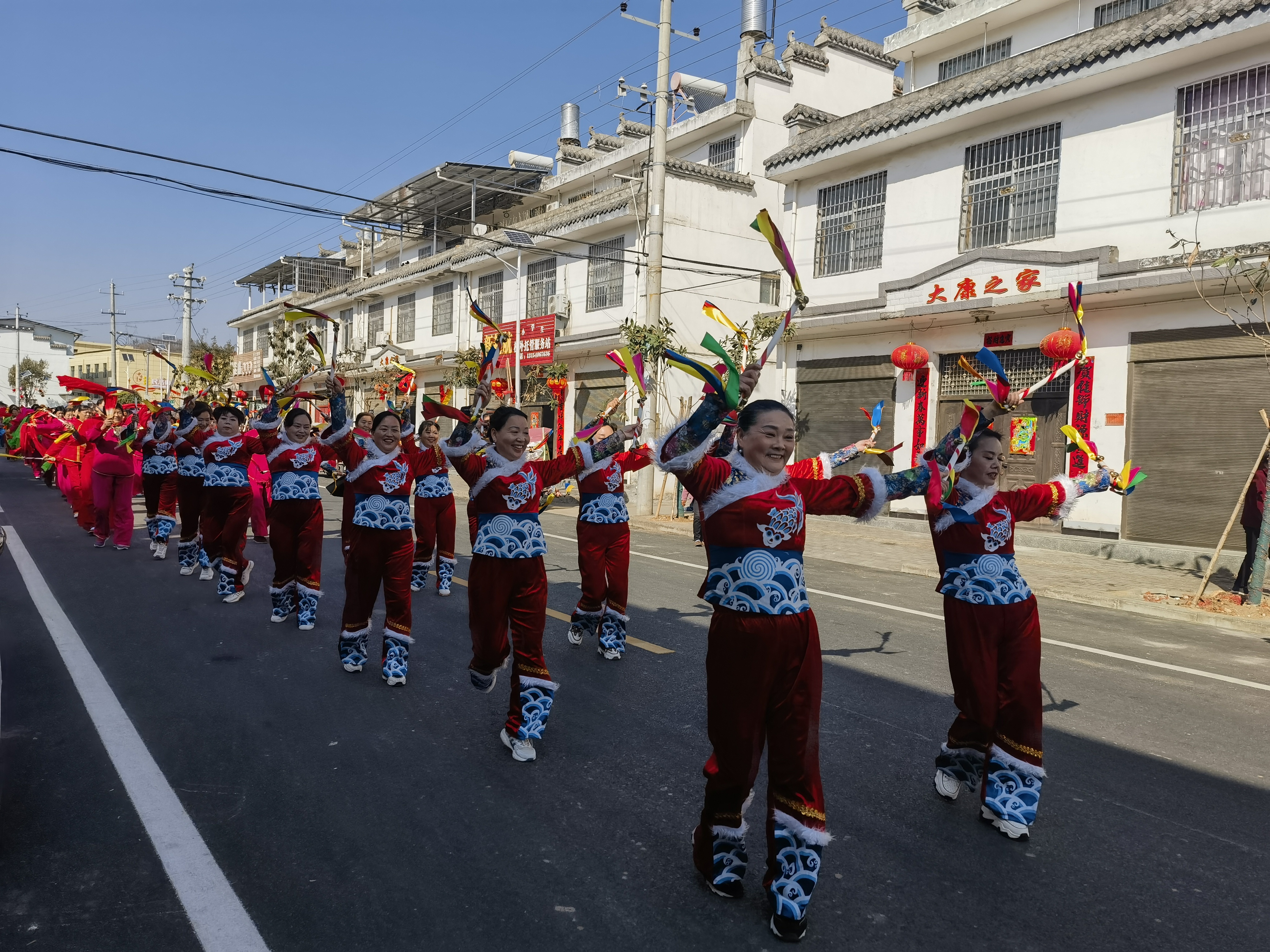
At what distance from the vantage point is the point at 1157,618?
9172mm

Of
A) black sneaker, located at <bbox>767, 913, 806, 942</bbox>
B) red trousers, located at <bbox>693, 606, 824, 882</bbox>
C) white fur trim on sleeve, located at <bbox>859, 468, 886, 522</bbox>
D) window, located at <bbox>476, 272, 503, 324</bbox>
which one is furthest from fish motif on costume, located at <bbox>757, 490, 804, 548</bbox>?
window, located at <bbox>476, 272, 503, 324</bbox>

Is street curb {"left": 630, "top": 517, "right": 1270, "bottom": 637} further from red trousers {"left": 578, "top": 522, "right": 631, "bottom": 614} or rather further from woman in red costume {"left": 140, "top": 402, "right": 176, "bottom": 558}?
woman in red costume {"left": 140, "top": 402, "right": 176, "bottom": 558}

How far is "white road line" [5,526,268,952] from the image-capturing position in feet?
9.46

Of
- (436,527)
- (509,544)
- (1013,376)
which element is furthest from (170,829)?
(1013,376)

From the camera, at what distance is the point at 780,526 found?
3.18m

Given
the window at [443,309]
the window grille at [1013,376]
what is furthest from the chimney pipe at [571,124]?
the window grille at [1013,376]

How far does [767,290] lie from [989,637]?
806 inches

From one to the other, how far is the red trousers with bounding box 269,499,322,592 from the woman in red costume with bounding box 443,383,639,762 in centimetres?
291

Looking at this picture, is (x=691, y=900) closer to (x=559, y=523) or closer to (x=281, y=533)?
(x=281, y=533)

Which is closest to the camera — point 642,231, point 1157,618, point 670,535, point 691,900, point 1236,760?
point 691,900

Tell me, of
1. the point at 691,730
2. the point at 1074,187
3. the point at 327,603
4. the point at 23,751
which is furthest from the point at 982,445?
the point at 1074,187

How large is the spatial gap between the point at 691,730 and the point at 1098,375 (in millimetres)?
11585

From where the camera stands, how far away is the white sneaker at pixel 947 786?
4.01m

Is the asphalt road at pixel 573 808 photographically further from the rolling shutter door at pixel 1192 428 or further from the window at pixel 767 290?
the window at pixel 767 290
